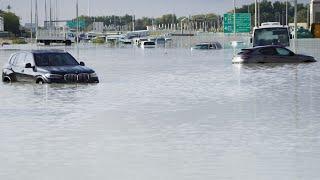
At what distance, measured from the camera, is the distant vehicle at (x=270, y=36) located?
2306 inches

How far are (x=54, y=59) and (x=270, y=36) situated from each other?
31.5 metres

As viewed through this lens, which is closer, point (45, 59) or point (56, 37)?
point (45, 59)

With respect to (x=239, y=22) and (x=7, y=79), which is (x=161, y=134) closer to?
(x=7, y=79)

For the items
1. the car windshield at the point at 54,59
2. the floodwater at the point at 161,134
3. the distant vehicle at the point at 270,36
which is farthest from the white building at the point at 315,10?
the floodwater at the point at 161,134

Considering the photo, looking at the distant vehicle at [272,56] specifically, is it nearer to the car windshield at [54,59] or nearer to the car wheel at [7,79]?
the car windshield at [54,59]

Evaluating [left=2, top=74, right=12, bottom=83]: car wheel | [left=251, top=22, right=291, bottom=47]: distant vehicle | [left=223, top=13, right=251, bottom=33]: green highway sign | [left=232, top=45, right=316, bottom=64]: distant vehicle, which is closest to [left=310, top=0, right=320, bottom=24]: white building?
[left=223, top=13, right=251, bottom=33]: green highway sign

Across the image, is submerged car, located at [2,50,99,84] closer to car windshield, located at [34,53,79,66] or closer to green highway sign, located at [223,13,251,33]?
car windshield, located at [34,53,79,66]

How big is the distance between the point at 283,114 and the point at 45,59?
47.5 feet

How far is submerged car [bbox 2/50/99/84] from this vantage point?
2878 cm

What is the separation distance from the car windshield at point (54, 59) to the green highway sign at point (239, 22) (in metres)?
A: 68.2

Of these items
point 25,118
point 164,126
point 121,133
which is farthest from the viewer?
point 25,118

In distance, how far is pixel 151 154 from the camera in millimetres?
12039

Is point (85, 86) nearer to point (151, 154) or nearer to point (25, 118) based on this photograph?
point (25, 118)

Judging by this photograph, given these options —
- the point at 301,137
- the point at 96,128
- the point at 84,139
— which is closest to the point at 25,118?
the point at 96,128
